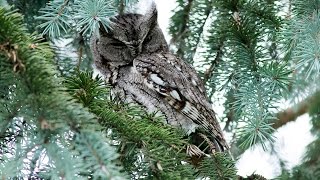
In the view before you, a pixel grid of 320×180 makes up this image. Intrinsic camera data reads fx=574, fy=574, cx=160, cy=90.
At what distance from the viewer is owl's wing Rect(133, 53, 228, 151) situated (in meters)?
2.64

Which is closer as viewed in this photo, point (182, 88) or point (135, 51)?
point (182, 88)

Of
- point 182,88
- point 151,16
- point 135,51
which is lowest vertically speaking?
point 182,88

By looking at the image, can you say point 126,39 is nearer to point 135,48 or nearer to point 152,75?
point 135,48

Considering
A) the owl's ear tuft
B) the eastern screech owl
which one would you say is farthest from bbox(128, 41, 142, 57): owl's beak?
the owl's ear tuft

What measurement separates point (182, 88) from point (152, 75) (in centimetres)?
16

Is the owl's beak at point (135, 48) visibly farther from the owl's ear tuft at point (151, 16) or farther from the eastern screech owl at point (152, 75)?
the owl's ear tuft at point (151, 16)

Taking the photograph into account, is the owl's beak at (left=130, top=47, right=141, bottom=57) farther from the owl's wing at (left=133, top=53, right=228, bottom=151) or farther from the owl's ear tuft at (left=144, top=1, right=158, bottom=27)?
the owl's ear tuft at (left=144, top=1, right=158, bottom=27)

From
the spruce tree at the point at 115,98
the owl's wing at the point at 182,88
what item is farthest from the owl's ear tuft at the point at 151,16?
the owl's wing at the point at 182,88

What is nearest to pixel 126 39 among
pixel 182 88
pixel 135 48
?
pixel 135 48

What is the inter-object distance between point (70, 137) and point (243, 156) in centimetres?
188

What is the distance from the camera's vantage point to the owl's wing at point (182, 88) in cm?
264

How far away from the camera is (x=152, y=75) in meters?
2.75

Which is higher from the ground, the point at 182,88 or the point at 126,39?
the point at 126,39

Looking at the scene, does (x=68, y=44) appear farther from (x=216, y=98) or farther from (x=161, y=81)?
(x=216, y=98)
